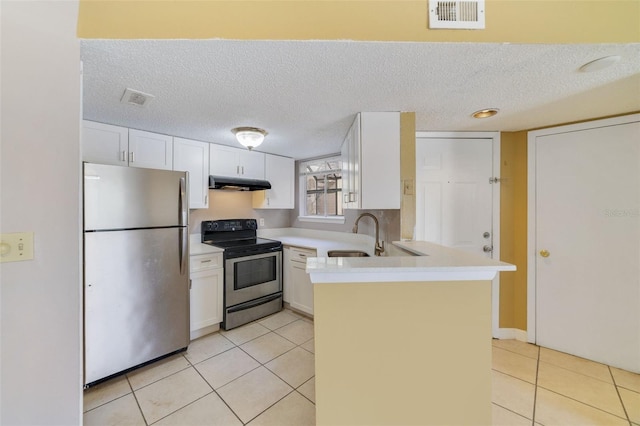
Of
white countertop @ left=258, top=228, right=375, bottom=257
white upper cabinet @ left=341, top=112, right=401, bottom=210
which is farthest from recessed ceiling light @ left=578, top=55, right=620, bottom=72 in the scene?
white countertop @ left=258, top=228, right=375, bottom=257

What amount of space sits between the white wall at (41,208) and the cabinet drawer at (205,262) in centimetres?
125

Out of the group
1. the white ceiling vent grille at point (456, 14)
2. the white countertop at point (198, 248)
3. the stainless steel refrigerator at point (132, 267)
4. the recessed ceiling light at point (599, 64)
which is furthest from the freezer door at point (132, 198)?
the recessed ceiling light at point (599, 64)

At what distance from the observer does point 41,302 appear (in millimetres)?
1019

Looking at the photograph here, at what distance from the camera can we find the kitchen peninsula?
1.19m

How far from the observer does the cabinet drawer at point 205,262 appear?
234 cm

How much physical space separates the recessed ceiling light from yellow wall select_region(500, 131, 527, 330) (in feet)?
3.84

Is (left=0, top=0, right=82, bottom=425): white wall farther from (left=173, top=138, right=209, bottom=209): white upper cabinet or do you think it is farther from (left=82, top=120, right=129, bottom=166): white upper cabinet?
(left=173, top=138, right=209, bottom=209): white upper cabinet

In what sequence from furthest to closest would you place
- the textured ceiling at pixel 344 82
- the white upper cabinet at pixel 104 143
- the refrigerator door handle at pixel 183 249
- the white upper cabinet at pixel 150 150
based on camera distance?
1. the white upper cabinet at pixel 150 150
2. the refrigerator door handle at pixel 183 249
3. the white upper cabinet at pixel 104 143
4. the textured ceiling at pixel 344 82

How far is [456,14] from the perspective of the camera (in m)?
1.04

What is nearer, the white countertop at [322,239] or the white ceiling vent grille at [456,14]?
the white ceiling vent grille at [456,14]

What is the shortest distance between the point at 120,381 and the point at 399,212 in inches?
103

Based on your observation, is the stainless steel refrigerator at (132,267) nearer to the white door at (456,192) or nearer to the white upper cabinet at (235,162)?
the white upper cabinet at (235,162)

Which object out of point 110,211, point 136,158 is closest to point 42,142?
point 110,211

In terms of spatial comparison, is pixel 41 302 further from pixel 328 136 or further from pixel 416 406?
pixel 328 136
